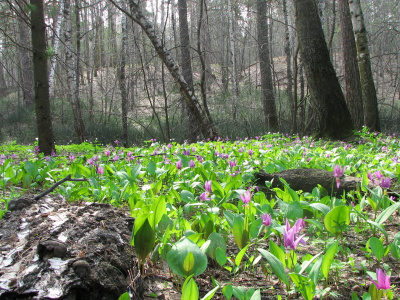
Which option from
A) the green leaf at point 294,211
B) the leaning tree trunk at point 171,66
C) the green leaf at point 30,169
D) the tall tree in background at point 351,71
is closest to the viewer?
the green leaf at point 294,211

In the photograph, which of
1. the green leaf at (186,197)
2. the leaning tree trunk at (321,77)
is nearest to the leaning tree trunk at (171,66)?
the leaning tree trunk at (321,77)

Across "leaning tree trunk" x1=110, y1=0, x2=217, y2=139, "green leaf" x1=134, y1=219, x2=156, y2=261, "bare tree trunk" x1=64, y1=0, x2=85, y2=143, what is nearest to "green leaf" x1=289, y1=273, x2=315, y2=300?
"green leaf" x1=134, y1=219, x2=156, y2=261

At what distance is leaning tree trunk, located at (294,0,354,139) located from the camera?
235 inches

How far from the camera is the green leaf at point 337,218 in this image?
1.40 m

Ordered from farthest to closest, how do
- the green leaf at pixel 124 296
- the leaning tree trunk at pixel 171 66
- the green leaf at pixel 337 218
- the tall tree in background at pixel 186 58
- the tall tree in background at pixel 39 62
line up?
the tall tree in background at pixel 186 58, the leaning tree trunk at pixel 171 66, the tall tree in background at pixel 39 62, the green leaf at pixel 337 218, the green leaf at pixel 124 296

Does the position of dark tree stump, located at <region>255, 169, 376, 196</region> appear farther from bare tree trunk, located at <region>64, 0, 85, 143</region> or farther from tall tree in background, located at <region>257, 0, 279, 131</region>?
bare tree trunk, located at <region>64, 0, 85, 143</region>

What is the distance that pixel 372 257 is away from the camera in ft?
4.79

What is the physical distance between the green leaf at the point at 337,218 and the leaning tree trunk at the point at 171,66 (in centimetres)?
595

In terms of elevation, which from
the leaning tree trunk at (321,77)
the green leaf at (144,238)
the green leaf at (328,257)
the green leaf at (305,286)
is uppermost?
the leaning tree trunk at (321,77)

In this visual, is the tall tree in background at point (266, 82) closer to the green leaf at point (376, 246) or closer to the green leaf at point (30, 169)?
the green leaf at point (30, 169)

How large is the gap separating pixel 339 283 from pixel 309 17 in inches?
234

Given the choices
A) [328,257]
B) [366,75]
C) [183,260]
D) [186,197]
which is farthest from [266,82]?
[183,260]

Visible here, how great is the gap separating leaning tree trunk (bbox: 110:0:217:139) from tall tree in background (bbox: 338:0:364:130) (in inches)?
133

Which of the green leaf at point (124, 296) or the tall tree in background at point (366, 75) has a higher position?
the tall tree in background at point (366, 75)
